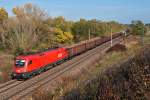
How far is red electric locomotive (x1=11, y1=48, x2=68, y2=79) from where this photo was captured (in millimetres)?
31094

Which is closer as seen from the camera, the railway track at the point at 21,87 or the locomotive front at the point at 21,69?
→ the railway track at the point at 21,87

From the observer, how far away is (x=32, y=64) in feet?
105

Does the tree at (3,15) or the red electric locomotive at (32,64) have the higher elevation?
the tree at (3,15)

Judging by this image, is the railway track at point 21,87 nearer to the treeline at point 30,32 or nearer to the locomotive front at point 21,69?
the locomotive front at point 21,69

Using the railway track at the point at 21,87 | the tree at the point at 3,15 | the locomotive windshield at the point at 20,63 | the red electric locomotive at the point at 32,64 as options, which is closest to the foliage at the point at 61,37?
the tree at the point at 3,15

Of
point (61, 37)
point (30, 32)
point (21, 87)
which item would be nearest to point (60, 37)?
point (61, 37)

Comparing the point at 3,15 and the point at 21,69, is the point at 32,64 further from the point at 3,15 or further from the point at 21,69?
the point at 3,15

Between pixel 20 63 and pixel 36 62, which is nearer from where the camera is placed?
pixel 20 63

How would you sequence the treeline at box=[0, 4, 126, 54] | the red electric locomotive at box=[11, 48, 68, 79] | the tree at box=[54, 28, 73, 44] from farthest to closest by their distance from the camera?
1. the tree at box=[54, 28, 73, 44]
2. the treeline at box=[0, 4, 126, 54]
3. the red electric locomotive at box=[11, 48, 68, 79]

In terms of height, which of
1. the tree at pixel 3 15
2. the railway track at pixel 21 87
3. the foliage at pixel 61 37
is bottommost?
the railway track at pixel 21 87

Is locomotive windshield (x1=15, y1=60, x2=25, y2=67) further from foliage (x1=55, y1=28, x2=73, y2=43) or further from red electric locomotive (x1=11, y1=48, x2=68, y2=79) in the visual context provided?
foliage (x1=55, y1=28, x2=73, y2=43)

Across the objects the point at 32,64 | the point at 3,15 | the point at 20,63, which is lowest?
the point at 32,64

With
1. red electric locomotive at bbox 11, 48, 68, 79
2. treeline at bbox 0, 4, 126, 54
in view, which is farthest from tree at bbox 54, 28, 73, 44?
red electric locomotive at bbox 11, 48, 68, 79

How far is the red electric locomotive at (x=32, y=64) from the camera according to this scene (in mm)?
31094
